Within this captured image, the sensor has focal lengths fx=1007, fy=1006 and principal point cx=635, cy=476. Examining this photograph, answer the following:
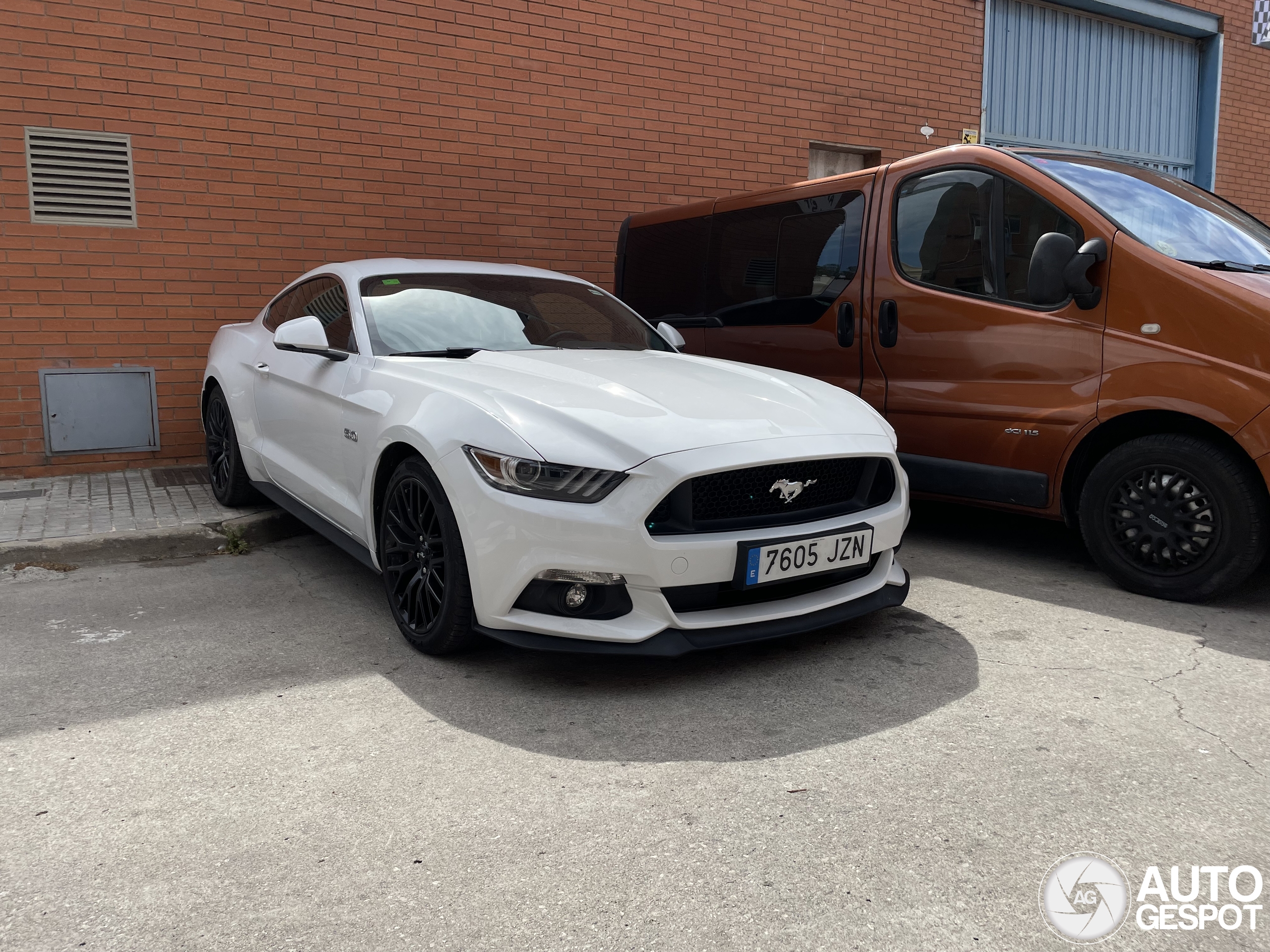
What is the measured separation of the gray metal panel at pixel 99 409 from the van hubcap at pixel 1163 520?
20.0 ft

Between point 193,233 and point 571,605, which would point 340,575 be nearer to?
point 571,605

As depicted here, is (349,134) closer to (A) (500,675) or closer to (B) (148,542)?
(B) (148,542)

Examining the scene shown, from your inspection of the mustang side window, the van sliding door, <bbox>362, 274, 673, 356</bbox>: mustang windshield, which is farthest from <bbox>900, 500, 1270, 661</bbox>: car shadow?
the mustang side window

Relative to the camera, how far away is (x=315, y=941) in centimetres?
196

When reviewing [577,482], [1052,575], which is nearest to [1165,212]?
[1052,575]

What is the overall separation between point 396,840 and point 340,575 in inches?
103

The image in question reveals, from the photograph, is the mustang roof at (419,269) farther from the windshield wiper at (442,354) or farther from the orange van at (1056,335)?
the orange van at (1056,335)

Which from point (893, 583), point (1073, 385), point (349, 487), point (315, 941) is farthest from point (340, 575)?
point (1073, 385)

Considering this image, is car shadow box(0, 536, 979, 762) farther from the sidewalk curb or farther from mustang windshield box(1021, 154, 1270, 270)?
mustang windshield box(1021, 154, 1270, 270)

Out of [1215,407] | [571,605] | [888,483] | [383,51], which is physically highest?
[383,51]

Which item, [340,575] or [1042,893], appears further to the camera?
[340,575]

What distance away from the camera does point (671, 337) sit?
16.1ft

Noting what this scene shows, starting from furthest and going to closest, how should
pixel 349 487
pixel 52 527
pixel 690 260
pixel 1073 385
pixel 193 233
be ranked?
pixel 193 233
pixel 690 260
pixel 52 527
pixel 1073 385
pixel 349 487

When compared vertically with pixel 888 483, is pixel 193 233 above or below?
above
